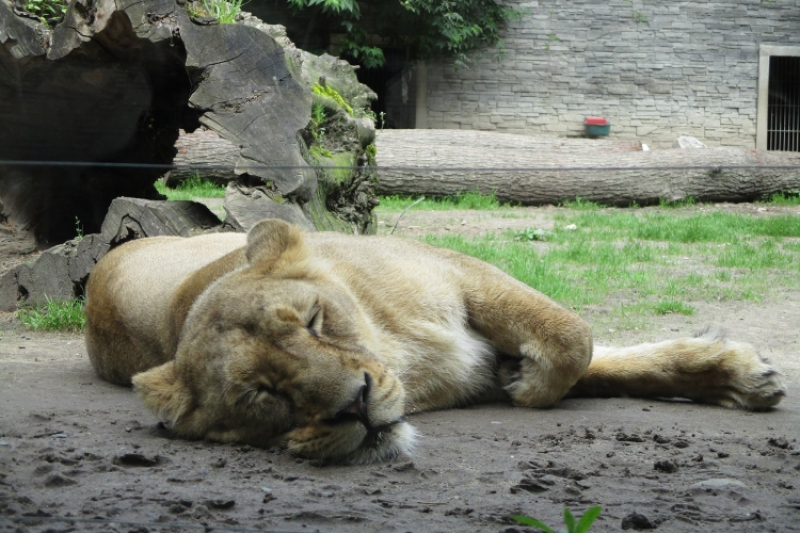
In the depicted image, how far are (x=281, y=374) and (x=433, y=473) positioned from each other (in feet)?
1.84

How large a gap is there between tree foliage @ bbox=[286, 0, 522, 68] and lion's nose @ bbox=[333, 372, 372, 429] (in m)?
5.58

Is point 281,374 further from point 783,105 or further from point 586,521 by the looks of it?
point 783,105

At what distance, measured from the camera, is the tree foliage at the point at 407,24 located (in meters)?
8.58

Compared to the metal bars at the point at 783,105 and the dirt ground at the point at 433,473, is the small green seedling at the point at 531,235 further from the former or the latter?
the metal bars at the point at 783,105

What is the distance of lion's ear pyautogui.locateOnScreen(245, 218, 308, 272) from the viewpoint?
11.6ft

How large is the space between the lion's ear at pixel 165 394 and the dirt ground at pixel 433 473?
10 cm

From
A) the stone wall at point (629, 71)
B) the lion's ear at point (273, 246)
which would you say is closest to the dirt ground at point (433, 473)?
the lion's ear at point (273, 246)

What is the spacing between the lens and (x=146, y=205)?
6.15m

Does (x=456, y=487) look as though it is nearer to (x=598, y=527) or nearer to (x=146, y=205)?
(x=598, y=527)

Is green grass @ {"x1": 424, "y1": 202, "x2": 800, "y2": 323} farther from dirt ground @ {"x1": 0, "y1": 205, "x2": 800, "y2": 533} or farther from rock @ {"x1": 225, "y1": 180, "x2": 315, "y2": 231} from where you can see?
dirt ground @ {"x1": 0, "y1": 205, "x2": 800, "y2": 533}

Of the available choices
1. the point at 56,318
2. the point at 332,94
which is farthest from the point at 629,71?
the point at 56,318

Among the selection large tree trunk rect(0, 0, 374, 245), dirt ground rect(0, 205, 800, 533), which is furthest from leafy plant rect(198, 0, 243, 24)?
dirt ground rect(0, 205, 800, 533)

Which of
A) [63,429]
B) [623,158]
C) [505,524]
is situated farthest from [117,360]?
[623,158]

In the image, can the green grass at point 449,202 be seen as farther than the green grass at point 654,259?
Yes
